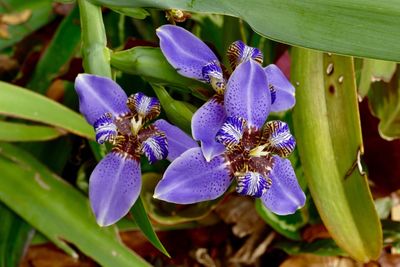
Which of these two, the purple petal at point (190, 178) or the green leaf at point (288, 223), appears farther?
the green leaf at point (288, 223)

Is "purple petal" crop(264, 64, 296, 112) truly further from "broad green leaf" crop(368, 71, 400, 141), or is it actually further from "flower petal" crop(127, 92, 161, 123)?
"broad green leaf" crop(368, 71, 400, 141)

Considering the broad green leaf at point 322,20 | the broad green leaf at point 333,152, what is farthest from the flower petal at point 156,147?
the broad green leaf at point 333,152

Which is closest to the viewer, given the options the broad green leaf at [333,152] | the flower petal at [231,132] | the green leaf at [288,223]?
the flower petal at [231,132]

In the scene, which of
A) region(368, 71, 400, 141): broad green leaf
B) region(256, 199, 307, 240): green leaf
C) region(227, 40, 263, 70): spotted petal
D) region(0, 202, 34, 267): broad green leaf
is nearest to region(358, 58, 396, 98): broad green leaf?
region(368, 71, 400, 141): broad green leaf

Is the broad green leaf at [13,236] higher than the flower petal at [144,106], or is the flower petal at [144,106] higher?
the flower petal at [144,106]

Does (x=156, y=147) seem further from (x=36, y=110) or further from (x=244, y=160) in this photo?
(x=36, y=110)

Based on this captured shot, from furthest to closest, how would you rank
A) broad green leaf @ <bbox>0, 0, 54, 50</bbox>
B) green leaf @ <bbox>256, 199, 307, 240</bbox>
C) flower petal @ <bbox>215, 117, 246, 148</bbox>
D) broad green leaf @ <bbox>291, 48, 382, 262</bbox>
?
broad green leaf @ <bbox>0, 0, 54, 50</bbox> < green leaf @ <bbox>256, 199, 307, 240</bbox> < broad green leaf @ <bbox>291, 48, 382, 262</bbox> < flower petal @ <bbox>215, 117, 246, 148</bbox>

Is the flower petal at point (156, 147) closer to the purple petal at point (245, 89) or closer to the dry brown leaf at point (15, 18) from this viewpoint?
the purple petal at point (245, 89)
